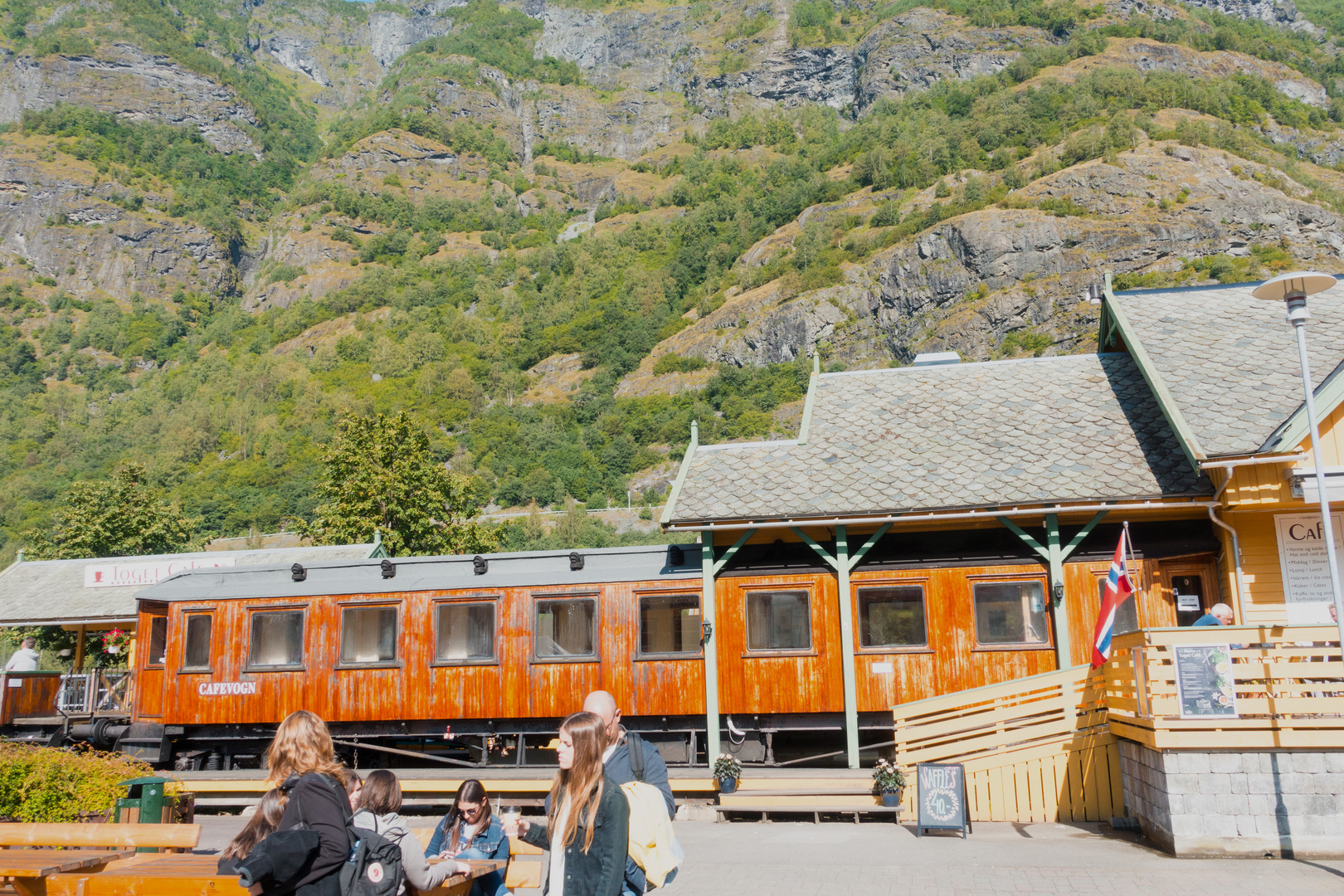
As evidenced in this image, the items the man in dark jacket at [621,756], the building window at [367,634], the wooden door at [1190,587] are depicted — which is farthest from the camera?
the building window at [367,634]

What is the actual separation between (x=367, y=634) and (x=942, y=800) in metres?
9.81

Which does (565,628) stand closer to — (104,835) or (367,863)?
(104,835)

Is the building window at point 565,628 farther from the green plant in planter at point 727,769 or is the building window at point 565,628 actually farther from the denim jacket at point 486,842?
the denim jacket at point 486,842

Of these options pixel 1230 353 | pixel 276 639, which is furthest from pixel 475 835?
pixel 1230 353

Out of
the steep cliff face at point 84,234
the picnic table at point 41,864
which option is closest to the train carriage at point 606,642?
the picnic table at point 41,864

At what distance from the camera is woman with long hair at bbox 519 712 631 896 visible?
14.3 feet

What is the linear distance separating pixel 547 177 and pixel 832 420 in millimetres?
183856

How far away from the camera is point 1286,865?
9.04 m

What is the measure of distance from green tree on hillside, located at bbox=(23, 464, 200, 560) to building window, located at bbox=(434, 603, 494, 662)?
127 ft

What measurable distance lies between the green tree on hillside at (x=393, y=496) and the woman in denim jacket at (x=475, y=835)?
113 feet

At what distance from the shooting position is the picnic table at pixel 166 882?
228 inches

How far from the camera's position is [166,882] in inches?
232

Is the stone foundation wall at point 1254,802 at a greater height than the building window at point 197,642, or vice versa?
the building window at point 197,642

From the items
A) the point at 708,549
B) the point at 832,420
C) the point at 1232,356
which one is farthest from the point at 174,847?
the point at 1232,356
